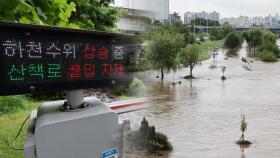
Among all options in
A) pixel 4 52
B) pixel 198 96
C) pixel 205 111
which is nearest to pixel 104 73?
pixel 4 52

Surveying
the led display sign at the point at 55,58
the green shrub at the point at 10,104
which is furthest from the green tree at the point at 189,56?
the led display sign at the point at 55,58

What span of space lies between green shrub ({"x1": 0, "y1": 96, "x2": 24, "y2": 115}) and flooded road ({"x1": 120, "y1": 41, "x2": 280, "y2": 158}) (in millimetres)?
3756

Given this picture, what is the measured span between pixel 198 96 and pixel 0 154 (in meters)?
18.3

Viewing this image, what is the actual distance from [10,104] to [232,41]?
171 ft

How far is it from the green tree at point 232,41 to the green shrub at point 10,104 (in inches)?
2017

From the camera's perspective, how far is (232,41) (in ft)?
189

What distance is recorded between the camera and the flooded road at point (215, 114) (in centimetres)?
1134

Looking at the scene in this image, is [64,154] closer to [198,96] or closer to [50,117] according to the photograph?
[50,117]

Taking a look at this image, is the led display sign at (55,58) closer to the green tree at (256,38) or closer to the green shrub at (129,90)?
the green shrub at (129,90)

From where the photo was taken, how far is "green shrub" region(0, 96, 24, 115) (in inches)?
356

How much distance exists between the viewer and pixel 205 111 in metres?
17.7

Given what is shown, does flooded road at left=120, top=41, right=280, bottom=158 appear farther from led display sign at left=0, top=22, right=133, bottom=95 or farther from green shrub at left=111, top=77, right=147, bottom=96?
led display sign at left=0, top=22, right=133, bottom=95

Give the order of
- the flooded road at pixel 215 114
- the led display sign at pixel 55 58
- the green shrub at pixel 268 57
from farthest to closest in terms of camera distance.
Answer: the green shrub at pixel 268 57
the flooded road at pixel 215 114
the led display sign at pixel 55 58

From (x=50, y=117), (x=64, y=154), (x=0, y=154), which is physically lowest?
(x=0, y=154)
